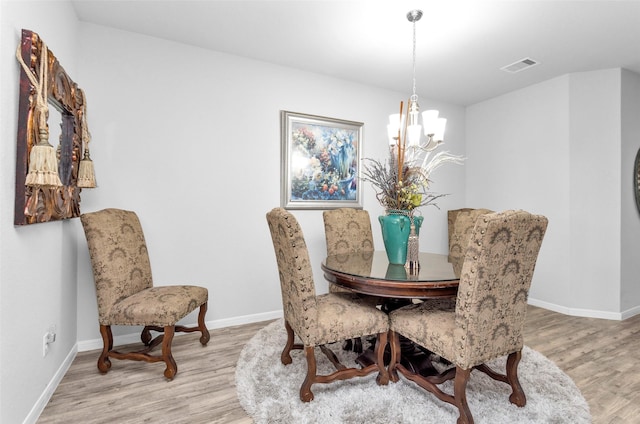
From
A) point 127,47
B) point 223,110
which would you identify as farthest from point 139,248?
point 127,47

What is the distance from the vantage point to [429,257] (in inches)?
104

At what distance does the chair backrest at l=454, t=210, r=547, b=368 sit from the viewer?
59.1 inches

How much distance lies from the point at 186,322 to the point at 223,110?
205 centimetres

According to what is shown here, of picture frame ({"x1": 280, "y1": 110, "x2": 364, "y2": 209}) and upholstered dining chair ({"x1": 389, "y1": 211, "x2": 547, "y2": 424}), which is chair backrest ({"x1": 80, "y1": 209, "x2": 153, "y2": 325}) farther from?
upholstered dining chair ({"x1": 389, "y1": 211, "x2": 547, "y2": 424})

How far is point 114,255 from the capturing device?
2287 millimetres

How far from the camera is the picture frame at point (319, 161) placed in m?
3.48

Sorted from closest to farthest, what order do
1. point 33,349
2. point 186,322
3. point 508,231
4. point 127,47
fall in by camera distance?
point 508,231 < point 33,349 < point 127,47 < point 186,322

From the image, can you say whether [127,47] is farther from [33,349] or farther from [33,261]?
[33,349]

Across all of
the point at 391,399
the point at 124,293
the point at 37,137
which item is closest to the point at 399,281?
the point at 391,399

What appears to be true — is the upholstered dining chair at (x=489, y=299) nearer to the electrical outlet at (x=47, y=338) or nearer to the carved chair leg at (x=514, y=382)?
the carved chair leg at (x=514, y=382)

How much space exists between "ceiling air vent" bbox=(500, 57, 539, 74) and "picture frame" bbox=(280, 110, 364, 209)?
1655 mm

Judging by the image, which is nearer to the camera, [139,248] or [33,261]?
[33,261]

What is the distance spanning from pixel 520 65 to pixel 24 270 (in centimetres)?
441

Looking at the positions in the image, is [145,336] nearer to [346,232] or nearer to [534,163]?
[346,232]
